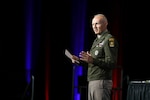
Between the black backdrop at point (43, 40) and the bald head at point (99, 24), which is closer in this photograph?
the bald head at point (99, 24)

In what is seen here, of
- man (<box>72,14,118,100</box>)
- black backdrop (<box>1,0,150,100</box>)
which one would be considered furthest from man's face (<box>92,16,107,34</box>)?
black backdrop (<box>1,0,150,100</box>)

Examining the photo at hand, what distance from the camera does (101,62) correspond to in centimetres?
244

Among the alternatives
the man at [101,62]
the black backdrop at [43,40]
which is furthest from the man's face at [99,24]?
the black backdrop at [43,40]

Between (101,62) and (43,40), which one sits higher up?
(43,40)

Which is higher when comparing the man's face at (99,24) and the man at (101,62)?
the man's face at (99,24)

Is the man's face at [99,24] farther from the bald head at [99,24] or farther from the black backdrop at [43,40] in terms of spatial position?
the black backdrop at [43,40]

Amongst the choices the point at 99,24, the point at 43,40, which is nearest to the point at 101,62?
the point at 99,24

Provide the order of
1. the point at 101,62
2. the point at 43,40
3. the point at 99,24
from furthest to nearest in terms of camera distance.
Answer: the point at 43,40 → the point at 99,24 → the point at 101,62

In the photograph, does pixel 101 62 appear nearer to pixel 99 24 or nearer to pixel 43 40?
pixel 99 24

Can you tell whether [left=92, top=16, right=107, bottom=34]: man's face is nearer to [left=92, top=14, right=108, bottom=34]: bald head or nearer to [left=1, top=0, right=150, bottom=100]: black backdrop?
[left=92, top=14, right=108, bottom=34]: bald head

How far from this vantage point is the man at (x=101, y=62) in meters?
2.47

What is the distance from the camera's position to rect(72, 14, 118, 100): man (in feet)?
8.11

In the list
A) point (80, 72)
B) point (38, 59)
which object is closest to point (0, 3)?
point (38, 59)

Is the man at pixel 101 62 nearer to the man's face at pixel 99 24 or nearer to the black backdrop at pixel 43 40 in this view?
the man's face at pixel 99 24
